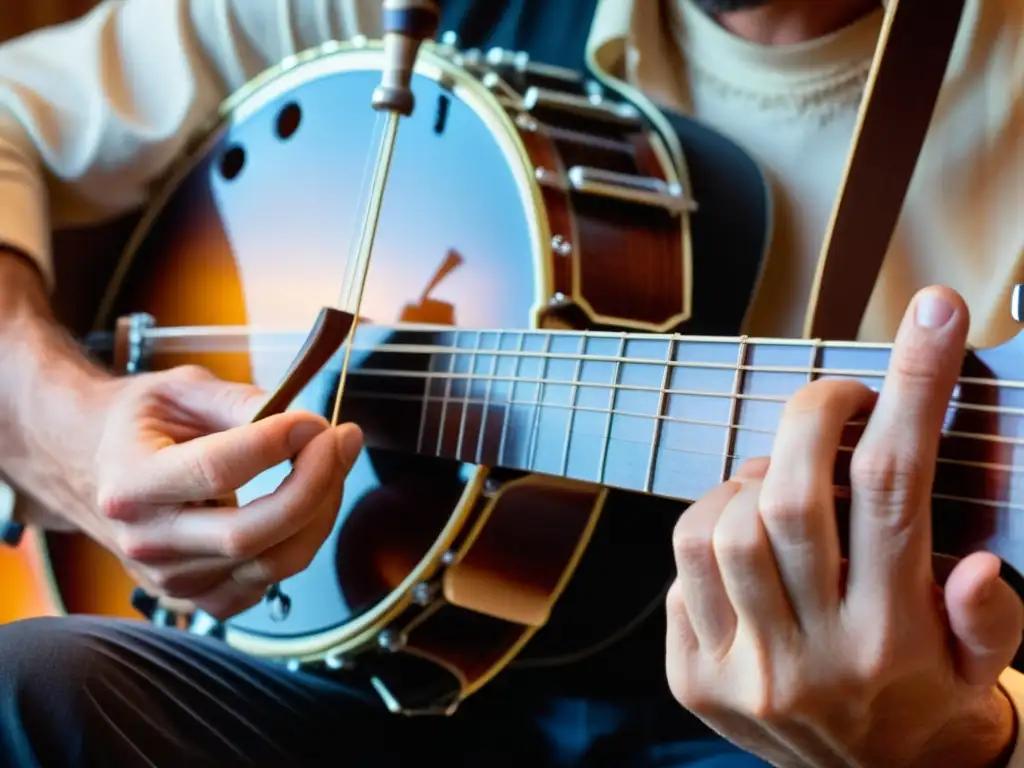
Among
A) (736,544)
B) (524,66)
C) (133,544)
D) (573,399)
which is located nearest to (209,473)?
(133,544)

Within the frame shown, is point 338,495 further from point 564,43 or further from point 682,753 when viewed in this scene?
point 564,43

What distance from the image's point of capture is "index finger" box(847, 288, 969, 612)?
1.28ft

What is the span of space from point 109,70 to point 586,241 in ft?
1.94

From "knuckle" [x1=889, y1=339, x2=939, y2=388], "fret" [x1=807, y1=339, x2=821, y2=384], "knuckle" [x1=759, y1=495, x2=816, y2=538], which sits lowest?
"knuckle" [x1=759, y1=495, x2=816, y2=538]

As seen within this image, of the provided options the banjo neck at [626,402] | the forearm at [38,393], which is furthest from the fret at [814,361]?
the forearm at [38,393]

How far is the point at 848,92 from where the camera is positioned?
2.57ft

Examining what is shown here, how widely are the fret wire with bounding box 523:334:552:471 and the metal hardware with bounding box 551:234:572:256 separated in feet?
0.31

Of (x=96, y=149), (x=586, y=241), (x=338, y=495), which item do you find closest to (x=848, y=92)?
(x=586, y=241)

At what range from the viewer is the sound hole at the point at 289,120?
92 cm

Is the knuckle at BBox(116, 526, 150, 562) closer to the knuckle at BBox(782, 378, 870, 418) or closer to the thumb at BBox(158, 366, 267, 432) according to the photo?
the thumb at BBox(158, 366, 267, 432)

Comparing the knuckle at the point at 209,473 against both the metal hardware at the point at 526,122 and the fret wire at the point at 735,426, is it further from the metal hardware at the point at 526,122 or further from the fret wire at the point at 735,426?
the metal hardware at the point at 526,122

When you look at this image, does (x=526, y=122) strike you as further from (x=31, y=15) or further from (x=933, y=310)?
(x=31, y=15)

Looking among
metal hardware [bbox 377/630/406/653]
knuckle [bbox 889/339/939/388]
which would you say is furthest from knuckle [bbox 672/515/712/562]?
metal hardware [bbox 377/630/406/653]

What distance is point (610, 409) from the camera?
0.57 meters
